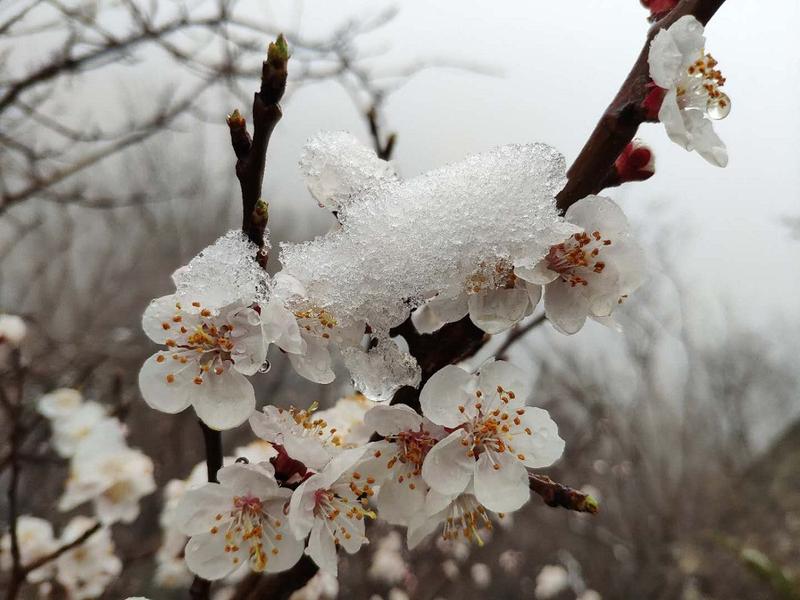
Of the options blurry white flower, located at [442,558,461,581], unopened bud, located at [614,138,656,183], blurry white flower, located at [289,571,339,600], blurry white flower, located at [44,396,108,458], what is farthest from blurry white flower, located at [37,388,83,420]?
blurry white flower, located at [442,558,461,581]

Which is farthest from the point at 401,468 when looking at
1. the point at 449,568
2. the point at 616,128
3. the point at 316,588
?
the point at 449,568

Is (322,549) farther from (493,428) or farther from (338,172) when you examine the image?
(338,172)

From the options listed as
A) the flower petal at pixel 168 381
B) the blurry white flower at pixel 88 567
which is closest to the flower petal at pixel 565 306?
the flower petal at pixel 168 381

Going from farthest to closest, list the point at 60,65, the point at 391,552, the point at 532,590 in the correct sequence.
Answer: the point at 532,590
the point at 391,552
the point at 60,65

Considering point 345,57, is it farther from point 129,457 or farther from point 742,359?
point 742,359

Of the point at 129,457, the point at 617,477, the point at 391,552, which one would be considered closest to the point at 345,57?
the point at 129,457

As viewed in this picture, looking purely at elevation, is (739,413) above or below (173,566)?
below

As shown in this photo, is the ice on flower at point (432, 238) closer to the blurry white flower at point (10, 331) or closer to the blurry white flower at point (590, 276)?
the blurry white flower at point (590, 276)
